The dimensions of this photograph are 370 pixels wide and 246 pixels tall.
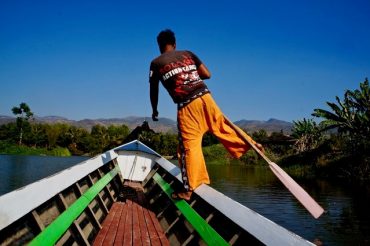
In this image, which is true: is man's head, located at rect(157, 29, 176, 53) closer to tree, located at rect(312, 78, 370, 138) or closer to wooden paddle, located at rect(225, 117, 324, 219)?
wooden paddle, located at rect(225, 117, 324, 219)

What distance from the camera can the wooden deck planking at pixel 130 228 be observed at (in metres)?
3.29

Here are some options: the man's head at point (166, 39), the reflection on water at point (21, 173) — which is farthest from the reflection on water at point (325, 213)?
the reflection on water at point (21, 173)

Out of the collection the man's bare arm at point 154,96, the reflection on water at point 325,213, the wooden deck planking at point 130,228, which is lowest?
the reflection on water at point 325,213

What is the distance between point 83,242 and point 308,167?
29.4 metres

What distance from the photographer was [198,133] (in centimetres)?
327

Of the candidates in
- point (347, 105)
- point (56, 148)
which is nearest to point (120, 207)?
point (347, 105)

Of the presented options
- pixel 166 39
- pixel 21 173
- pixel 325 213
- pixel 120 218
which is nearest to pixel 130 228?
pixel 120 218

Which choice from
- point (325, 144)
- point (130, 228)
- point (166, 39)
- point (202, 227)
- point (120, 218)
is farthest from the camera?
point (325, 144)

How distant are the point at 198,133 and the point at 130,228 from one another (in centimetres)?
134

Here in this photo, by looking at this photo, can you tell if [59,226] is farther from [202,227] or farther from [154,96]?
[154,96]

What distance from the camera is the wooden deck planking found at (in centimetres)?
329

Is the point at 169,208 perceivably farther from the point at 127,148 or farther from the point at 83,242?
the point at 127,148

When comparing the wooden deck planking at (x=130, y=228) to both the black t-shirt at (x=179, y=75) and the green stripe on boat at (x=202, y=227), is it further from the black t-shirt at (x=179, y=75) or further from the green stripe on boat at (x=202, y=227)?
the black t-shirt at (x=179, y=75)

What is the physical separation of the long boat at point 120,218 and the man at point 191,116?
24cm
